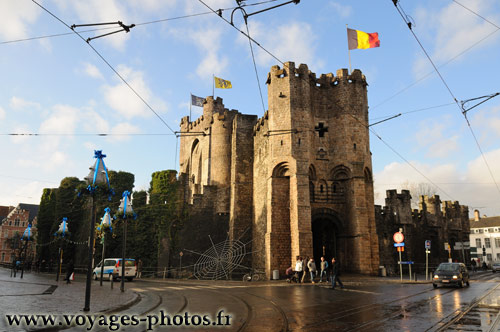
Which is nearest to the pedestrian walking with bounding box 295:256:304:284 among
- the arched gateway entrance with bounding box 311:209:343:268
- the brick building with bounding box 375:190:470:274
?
the arched gateway entrance with bounding box 311:209:343:268

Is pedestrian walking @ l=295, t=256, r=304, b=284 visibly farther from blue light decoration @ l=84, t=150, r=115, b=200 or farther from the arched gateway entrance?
blue light decoration @ l=84, t=150, r=115, b=200

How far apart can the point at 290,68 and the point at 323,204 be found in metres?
9.76

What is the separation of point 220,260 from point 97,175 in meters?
18.1

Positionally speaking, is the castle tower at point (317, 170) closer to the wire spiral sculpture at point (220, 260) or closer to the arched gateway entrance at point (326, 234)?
the arched gateway entrance at point (326, 234)

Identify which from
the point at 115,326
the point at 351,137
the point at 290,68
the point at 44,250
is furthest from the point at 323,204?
the point at 44,250

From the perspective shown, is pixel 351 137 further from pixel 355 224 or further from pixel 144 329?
pixel 144 329

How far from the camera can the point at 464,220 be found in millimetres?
41938

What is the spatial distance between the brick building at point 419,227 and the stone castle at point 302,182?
17.5 feet

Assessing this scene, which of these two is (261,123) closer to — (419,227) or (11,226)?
(419,227)

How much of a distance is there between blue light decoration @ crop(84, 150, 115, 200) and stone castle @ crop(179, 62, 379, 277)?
13.8m

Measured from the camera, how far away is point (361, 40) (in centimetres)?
2373

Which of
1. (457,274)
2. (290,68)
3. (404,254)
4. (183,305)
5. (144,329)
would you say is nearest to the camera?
(144,329)

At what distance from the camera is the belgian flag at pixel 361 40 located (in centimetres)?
2353

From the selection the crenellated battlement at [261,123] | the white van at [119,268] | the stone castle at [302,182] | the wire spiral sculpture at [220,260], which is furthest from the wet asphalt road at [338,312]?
the crenellated battlement at [261,123]
